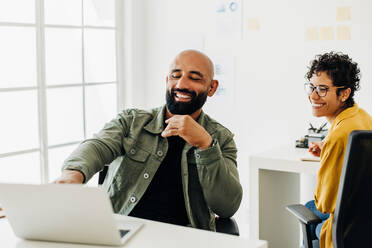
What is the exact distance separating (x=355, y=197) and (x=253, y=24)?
199 cm

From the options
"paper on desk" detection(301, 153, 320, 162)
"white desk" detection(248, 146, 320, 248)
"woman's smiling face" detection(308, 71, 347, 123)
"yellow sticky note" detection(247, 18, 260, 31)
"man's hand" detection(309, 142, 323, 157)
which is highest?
"yellow sticky note" detection(247, 18, 260, 31)

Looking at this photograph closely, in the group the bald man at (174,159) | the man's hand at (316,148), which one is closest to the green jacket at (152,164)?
the bald man at (174,159)

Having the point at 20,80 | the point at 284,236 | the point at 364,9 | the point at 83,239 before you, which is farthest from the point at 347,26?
the point at 83,239

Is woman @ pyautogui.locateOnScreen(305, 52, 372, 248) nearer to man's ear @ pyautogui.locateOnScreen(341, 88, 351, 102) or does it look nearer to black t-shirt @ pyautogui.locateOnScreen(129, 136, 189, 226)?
man's ear @ pyautogui.locateOnScreen(341, 88, 351, 102)

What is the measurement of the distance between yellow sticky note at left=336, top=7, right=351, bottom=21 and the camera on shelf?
0.68m

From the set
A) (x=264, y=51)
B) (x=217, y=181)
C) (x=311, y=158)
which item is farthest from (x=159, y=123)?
(x=264, y=51)

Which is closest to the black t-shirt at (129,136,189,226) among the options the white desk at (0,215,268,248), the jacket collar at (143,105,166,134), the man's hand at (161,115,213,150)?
the jacket collar at (143,105,166,134)

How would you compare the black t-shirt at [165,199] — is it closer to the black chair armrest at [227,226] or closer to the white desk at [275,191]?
the black chair armrest at [227,226]

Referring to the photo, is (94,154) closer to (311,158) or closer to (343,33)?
(311,158)

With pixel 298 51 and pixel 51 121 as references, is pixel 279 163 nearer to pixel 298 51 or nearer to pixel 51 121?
pixel 298 51

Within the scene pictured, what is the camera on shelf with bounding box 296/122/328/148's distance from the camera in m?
3.16

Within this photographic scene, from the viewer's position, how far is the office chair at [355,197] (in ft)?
6.13

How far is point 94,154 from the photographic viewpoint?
2.10 meters

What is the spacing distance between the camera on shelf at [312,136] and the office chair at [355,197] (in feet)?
3.97
